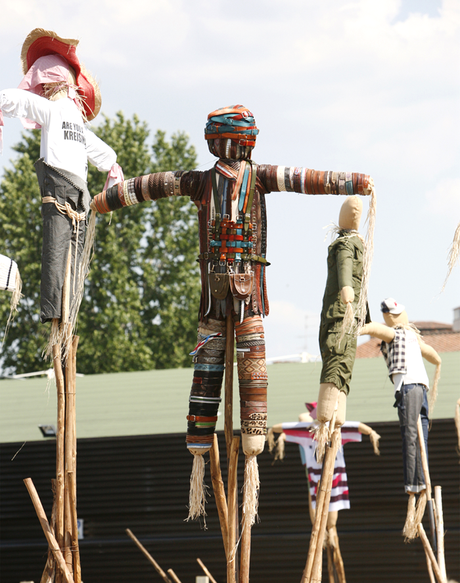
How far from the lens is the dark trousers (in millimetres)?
4930

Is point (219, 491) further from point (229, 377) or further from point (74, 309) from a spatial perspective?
point (74, 309)

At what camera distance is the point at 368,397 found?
326 inches

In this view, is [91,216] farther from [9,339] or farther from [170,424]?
[9,339]

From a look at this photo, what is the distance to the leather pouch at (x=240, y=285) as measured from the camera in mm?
3586

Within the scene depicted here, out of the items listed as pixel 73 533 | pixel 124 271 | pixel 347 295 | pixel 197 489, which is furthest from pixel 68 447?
pixel 124 271

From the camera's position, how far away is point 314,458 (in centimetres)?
591

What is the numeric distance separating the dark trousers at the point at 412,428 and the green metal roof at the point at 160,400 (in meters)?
2.26

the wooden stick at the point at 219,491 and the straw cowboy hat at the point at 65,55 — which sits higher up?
the straw cowboy hat at the point at 65,55

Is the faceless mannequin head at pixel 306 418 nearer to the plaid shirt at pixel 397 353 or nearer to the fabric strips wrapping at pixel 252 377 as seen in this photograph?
Result: the plaid shirt at pixel 397 353

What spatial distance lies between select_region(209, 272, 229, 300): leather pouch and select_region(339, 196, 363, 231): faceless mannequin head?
129 centimetres

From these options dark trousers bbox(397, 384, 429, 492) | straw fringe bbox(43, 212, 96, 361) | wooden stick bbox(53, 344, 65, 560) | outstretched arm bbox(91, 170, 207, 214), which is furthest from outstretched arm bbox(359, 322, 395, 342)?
wooden stick bbox(53, 344, 65, 560)

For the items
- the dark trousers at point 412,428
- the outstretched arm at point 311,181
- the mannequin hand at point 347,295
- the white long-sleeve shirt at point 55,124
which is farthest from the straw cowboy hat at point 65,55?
the dark trousers at point 412,428

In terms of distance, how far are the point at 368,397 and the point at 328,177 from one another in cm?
502

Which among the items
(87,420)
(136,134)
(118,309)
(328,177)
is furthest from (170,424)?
(136,134)
